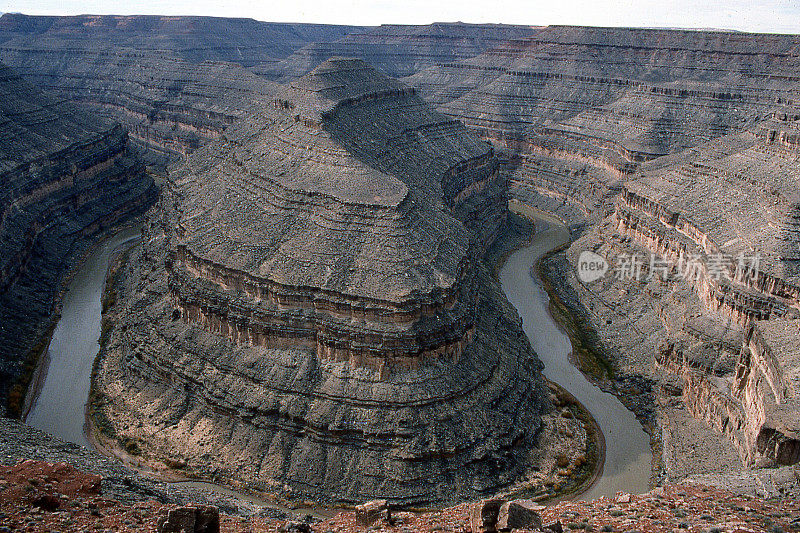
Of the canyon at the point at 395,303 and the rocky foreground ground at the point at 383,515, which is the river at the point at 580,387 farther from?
the rocky foreground ground at the point at 383,515

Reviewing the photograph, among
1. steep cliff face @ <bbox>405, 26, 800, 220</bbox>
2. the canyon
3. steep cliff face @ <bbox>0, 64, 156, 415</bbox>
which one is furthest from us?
steep cliff face @ <bbox>405, 26, 800, 220</bbox>

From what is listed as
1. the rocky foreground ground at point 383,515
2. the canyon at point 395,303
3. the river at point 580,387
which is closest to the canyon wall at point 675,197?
the canyon at point 395,303

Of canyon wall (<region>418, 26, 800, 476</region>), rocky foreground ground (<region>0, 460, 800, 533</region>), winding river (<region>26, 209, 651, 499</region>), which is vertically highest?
canyon wall (<region>418, 26, 800, 476</region>)

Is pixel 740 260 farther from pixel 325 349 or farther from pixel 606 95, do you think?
pixel 606 95

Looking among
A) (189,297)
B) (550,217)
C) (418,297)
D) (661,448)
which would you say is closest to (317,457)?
(418,297)

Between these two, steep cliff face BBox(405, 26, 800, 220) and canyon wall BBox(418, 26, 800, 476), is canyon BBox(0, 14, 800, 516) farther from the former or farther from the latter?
steep cliff face BBox(405, 26, 800, 220)

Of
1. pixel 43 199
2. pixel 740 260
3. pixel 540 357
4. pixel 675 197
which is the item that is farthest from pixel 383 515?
pixel 43 199

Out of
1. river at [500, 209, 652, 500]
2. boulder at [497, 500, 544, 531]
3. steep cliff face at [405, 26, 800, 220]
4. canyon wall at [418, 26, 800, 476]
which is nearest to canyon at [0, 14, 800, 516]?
canyon wall at [418, 26, 800, 476]
